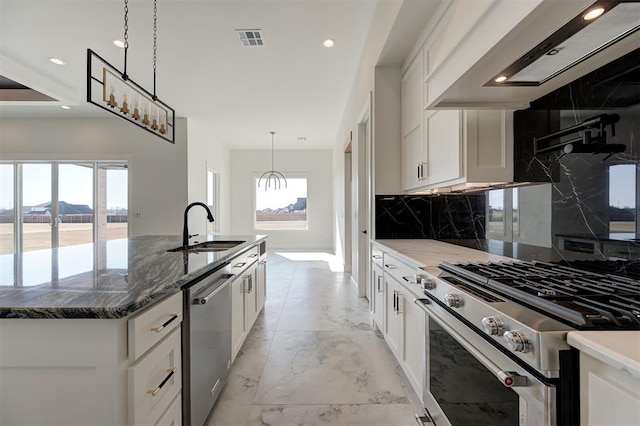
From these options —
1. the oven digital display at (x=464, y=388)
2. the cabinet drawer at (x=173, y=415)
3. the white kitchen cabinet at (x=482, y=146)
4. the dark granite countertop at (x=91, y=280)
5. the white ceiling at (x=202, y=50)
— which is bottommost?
the cabinet drawer at (x=173, y=415)

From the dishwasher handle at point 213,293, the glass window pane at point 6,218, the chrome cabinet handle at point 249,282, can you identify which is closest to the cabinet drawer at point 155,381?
the dishwasher handle at point 213,293

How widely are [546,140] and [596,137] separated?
0.28m

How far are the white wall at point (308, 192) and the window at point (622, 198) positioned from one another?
26.3ft

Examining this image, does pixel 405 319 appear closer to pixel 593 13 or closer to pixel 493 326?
pixel 493 326

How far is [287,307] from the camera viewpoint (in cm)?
355

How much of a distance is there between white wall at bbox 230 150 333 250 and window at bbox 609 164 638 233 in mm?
8016

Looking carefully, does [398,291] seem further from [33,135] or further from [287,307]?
[33,135]

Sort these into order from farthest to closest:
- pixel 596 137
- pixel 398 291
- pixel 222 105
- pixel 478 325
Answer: pixel 222 105
pixel 398 291
pixel 596 137
pixel 478 325

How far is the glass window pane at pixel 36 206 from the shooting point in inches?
235

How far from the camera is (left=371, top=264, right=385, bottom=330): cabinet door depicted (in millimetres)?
2457

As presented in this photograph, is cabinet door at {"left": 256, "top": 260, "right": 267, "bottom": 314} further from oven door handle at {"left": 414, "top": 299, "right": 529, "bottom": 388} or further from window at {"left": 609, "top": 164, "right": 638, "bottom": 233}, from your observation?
window at {"left": 609, "top": 164, "right": 638, "bottom": 233}

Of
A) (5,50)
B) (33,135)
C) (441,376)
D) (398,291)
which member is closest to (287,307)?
(398,291)

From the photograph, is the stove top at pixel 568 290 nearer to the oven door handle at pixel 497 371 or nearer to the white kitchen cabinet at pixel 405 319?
the oven door handle at pixel 497 371

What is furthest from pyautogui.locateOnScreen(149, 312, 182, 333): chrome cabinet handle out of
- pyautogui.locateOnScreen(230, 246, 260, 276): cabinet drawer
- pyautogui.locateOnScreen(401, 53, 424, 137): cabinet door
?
pyautogui.locateOnScreen(401, 53, 424, 137): cabinet door
